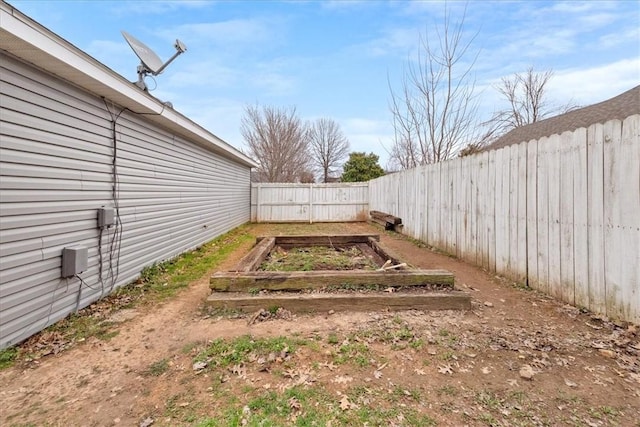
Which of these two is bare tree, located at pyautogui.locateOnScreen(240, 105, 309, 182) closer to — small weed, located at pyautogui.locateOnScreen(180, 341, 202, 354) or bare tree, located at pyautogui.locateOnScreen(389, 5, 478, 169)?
bare tree, located at pyautogui.locateOnScreen(389, 5, 478, 169)

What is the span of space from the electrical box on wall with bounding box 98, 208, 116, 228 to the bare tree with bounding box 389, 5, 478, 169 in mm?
8347

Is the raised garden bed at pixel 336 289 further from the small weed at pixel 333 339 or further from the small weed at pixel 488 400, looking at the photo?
the small weed at pixel 488 400

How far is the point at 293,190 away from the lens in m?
13.2

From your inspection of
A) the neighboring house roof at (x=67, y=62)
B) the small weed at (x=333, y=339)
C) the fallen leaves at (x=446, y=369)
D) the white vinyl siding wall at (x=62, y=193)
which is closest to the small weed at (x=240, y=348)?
the small weed at (x=333, y=339)

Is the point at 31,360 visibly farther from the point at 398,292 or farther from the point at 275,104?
the point at 275,104

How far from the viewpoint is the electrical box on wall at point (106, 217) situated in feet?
11.8

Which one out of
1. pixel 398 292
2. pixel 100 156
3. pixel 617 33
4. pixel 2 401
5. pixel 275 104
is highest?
pixel 275 104

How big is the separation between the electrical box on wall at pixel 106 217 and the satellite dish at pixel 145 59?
1.97 m

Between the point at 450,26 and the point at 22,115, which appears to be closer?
the point at 22,115

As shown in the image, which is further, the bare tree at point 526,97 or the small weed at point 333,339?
the bare tree at point 526,97

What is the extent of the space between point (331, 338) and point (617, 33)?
415 inches

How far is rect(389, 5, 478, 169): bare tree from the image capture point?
27.0ft

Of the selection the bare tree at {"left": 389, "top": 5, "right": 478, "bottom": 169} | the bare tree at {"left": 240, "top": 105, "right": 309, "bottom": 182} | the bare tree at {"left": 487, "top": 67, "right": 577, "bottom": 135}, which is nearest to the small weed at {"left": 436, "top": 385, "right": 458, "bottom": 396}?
the bare tree at {"left": 389, "top": 5, "right": 478, "bottom": 169}

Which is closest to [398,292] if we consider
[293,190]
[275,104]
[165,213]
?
[165,213]
